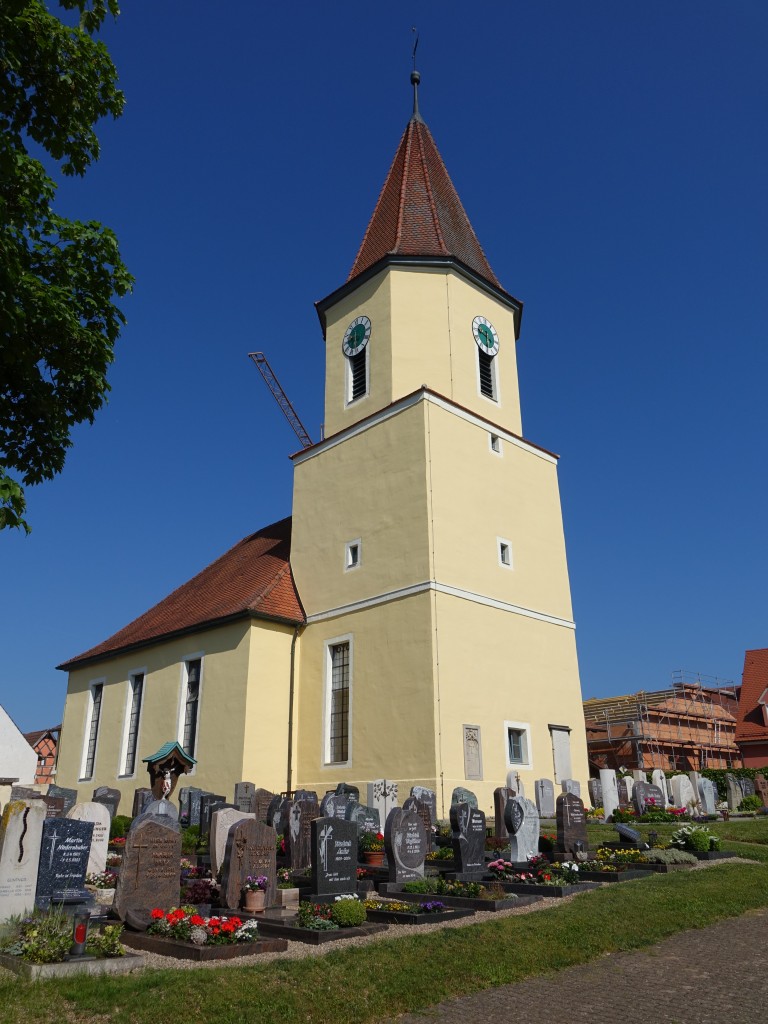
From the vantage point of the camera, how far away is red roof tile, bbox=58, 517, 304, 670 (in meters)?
23.7

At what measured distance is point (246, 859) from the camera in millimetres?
10414

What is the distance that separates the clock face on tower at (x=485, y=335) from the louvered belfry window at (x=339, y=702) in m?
10.2

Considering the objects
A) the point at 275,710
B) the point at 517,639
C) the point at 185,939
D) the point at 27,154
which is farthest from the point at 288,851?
the point at 27,154

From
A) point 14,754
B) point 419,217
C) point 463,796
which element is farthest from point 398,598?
point 14,754

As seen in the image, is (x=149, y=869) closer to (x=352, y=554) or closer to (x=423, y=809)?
(x=423, y=809)

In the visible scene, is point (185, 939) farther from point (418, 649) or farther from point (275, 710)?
point (275, 710)

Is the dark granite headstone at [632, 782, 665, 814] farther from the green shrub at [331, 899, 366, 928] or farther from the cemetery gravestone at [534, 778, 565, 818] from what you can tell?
the green shrub at [331, 899, 366, 928]

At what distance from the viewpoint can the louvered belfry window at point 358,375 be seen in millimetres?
25156

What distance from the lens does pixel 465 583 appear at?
69.2 ft

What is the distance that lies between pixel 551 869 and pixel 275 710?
1147cm

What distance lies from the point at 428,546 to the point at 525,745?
583cm

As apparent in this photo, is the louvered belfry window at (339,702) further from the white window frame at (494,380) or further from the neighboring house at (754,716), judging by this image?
the neighboring house at (754,716)

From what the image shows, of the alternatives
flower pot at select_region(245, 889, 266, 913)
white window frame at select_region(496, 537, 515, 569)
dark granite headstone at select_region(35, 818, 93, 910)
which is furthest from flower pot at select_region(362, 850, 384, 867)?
white window frame at select_region(496, 537, 515, 569)

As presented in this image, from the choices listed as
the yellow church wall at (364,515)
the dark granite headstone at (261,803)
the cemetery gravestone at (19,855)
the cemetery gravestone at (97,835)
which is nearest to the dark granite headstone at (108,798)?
the dark granite headstone at (261,803)
